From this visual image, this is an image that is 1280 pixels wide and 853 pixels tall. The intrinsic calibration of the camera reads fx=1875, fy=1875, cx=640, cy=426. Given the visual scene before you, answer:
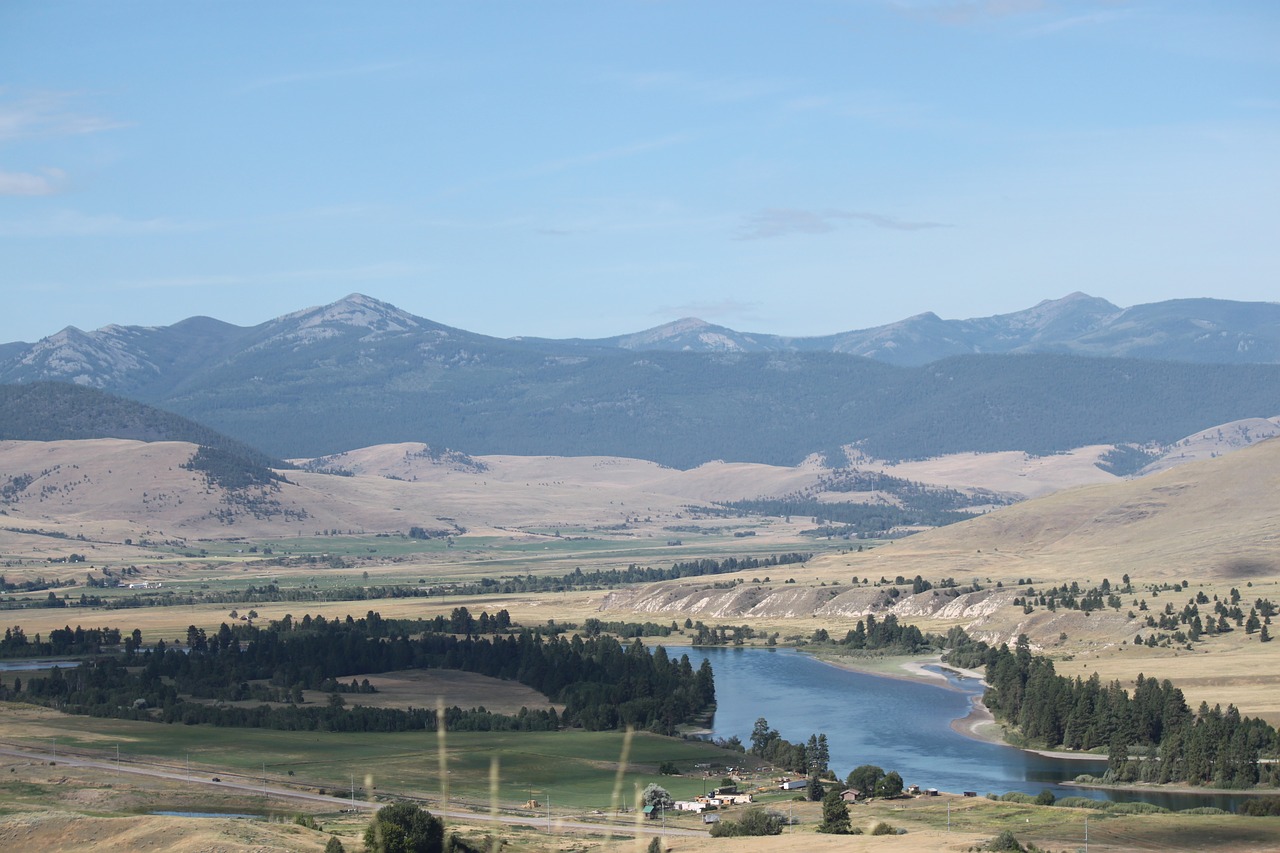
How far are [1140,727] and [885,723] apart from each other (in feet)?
74.8

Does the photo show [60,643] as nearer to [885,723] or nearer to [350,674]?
[350,674]

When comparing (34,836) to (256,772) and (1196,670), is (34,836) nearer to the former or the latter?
(256,772)

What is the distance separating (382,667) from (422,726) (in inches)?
1382

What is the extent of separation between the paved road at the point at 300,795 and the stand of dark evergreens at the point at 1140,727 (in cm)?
3537

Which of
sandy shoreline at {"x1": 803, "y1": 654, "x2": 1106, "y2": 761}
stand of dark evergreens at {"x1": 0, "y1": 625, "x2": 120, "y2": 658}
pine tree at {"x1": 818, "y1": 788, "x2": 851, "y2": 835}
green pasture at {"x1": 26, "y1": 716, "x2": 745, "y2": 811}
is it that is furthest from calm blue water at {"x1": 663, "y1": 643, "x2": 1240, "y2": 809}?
stand of dark evergreens at {"x1": 0, "y1": 625, "x2": 120, "y2": 658}

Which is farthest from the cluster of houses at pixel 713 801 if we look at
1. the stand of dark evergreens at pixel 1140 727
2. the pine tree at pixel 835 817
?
the stand of dark evergreens at pixel 1140 727

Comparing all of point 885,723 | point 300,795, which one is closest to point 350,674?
point 885,723

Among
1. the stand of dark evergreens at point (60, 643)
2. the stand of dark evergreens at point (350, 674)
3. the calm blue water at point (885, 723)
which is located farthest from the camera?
the stand of dark evergreens at point (60, 643)

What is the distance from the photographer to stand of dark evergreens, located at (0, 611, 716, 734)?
14100cm

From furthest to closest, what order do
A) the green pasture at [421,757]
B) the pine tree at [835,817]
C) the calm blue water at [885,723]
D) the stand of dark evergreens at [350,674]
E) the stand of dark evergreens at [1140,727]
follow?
the stand of dark evergreens at [350,674] → the calm blue water at [885,723] → the stand of dark evergreens at [1140,727] → the green pasture at [421,757] → the pine tree at [835,817]

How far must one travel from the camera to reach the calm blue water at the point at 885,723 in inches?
4611

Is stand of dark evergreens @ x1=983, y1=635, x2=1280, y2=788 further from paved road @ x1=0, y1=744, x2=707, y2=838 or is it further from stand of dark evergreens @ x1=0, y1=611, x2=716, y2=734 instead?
paved road @ x1=0, y1=744, x2=707, y2=838

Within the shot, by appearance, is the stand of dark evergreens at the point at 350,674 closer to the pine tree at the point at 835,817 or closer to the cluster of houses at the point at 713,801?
the cluster of houses at the point at 713,801

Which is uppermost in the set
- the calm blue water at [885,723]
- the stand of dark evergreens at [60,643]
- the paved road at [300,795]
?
the stand of dark evergreens at [60,643]
